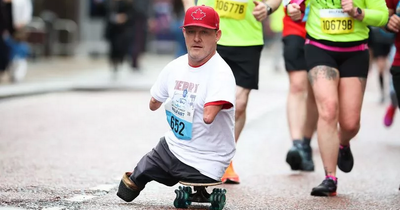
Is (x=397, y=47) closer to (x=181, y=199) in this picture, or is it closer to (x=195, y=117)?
(x=195, y=117)

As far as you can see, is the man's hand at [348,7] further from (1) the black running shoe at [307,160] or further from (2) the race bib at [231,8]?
(1) the black running shoe at [307,160]

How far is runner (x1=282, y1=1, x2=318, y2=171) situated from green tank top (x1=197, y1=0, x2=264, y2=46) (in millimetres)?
968

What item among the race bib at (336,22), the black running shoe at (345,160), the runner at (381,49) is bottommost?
the runner at (381,49)

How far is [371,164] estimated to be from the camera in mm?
9703

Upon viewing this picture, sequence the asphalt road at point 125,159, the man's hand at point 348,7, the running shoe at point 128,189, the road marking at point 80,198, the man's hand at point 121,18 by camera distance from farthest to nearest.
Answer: the man's hand at point 121,18
the man's hand at point 348,7
the asphalt road at point 125,159
the road marking at point 80,198
the running shoe at point 128,189

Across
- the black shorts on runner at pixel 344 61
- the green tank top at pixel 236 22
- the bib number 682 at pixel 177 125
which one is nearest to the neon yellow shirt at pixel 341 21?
the black shorts on runner at pixel 344 61

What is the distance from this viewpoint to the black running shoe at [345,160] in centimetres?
795

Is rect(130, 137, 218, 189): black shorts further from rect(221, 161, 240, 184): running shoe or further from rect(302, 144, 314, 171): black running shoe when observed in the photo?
rect(302, 144, 314, 171): black running shoe

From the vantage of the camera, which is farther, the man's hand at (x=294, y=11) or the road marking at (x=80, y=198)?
the man's hand at (x=294, y=11)

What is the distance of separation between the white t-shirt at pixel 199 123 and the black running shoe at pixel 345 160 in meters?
1.71

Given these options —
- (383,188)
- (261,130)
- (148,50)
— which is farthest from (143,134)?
(148,50)

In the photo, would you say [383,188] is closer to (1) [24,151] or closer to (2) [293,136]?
(2) [293,136]

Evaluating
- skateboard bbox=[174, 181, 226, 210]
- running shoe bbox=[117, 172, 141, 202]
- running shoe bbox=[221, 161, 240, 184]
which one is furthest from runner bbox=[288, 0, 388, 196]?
running shoe bbox=[117, 172, 141, 202]

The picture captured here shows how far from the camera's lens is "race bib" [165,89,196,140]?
251 inches
